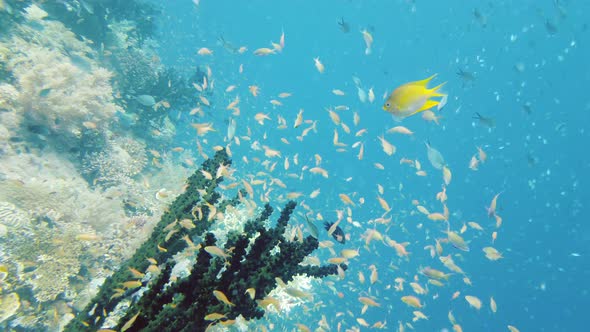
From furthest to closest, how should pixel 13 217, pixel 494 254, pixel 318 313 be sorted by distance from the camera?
pixel 318 313 → pixel 494 254 → pixel 13 217

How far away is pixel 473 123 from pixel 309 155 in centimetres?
4904

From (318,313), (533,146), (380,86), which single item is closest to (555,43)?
(533,146)

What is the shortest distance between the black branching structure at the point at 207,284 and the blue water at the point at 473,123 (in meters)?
36.8

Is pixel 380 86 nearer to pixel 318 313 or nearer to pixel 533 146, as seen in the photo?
pixel 533 146

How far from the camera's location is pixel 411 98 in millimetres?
2975

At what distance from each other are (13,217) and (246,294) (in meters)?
3.88

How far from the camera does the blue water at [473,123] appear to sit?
54281 millimetres

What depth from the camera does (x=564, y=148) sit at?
80.4 m

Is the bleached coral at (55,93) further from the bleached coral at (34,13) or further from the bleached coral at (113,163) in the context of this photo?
the bleached coral at (34,13)

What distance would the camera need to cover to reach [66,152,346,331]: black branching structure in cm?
243

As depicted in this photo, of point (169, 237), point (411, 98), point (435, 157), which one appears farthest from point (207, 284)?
point (435, 157)

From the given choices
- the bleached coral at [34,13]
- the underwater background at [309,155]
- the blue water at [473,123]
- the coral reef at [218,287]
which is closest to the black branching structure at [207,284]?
the coral reef at [218,287]

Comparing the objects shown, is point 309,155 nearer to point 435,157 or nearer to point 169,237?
point 435,157

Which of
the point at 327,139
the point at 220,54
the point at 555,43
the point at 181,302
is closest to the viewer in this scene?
the point at 181,302
